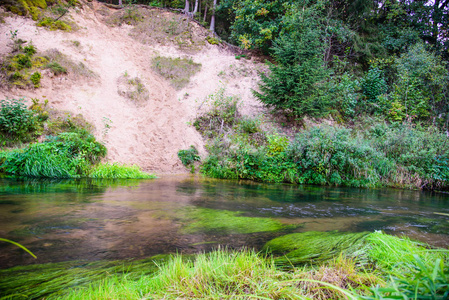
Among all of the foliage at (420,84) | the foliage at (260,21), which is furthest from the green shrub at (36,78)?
the foliage at (420,84)

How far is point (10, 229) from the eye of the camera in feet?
12.1

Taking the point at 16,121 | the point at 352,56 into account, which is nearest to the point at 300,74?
the point at 352,56

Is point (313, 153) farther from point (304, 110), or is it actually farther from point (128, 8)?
point (128, 8)

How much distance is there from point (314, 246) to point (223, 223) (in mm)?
1732

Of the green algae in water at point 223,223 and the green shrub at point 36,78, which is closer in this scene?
the green algae in water at point 223,223

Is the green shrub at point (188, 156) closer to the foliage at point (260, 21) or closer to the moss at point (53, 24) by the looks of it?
the foliage at point (260, 21)

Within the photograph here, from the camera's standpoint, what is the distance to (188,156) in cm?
Result: 1232

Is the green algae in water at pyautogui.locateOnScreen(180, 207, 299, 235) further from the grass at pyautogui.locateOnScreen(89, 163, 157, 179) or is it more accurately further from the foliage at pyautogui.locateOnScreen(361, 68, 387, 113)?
the foliage at pyautogui.locateOnScreen(361, 68, 387, 113)

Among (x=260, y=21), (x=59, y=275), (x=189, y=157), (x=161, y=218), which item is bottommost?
(x=161, y=218)

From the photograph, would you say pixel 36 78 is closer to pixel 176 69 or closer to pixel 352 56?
pixel 176 69

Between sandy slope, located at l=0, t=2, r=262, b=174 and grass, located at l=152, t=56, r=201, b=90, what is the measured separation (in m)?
0.46

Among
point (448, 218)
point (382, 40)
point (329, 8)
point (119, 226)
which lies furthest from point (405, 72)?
point (119, 226)

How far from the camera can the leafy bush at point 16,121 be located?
9.44 metres

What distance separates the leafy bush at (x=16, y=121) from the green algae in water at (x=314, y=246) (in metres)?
11.0
